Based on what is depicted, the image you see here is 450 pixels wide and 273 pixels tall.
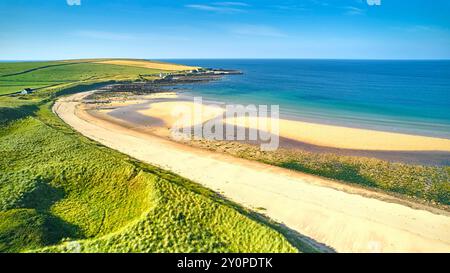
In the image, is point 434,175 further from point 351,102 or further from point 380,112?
point 351,102

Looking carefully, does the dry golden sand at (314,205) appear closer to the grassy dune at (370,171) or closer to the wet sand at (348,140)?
the grassy dune at (370,171)

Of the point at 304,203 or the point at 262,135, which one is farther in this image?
the point at 262,135

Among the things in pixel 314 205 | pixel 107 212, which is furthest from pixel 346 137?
pixel 107 212

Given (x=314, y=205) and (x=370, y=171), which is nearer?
(x=314, y=205)

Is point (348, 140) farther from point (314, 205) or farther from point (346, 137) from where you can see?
point (314, 205)
